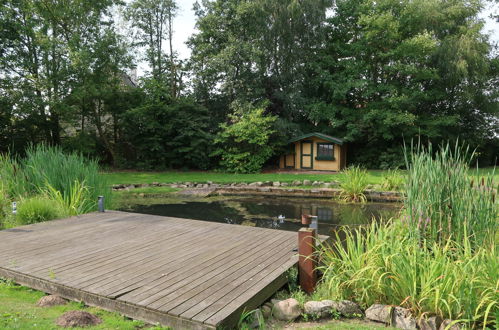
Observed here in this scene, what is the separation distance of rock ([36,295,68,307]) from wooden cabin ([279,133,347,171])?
45.2 ft

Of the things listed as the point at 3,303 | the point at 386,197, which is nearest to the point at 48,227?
the point at 3,303

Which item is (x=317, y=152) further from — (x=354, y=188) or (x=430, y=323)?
(x=430, y=323)

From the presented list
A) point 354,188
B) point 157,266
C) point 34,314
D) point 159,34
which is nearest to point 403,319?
point 157,266

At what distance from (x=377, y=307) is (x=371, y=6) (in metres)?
17.3

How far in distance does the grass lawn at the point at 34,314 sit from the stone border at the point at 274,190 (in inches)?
293

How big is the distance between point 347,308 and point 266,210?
549cm

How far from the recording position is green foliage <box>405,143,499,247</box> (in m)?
2.95

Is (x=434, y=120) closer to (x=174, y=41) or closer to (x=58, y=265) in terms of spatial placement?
(x=174, y=41)

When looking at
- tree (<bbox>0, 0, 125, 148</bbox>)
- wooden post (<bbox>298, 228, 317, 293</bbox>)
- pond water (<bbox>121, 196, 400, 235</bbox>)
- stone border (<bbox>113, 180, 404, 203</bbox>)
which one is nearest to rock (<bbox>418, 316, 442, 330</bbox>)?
wooden post (<bbox>298, 228, 317, 293</bbox>)

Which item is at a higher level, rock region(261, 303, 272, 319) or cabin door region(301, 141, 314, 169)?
cabin door region(301, 141, 314, 169)

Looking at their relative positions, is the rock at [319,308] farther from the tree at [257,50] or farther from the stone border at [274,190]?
the tree at [257,50]

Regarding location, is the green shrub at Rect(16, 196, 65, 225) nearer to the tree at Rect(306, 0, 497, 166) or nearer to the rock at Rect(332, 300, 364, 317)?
the rock at Rect(332, 300, 364, 317)

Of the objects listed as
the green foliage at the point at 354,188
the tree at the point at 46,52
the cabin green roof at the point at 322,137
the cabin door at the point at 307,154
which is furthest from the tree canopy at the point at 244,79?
the green foliage at the point at 354,188

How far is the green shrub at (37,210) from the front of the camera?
4926mm
